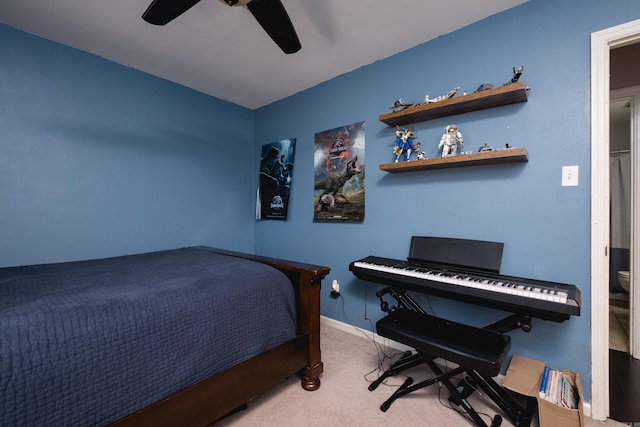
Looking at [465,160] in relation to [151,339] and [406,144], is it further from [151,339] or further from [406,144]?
[151,339]

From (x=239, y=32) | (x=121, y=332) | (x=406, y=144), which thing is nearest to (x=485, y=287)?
(x=406, y=144)

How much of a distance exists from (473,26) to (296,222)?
2214 millimetres

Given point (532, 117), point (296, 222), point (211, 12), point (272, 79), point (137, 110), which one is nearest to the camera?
point (532, 117)

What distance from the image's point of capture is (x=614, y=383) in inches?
68.2

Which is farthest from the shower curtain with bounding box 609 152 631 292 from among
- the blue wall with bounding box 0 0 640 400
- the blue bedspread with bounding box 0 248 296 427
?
the blue bedspread with bounding box 0 248 296 427

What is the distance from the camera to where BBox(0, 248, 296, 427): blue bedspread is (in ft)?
2.76

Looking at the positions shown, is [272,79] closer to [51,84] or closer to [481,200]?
[51,84]

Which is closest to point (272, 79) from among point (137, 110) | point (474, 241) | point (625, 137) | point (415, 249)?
point (137, 110)

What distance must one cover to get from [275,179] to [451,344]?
7.96 feet

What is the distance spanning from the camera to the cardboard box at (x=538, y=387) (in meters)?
1.20

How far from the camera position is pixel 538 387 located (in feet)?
4.49

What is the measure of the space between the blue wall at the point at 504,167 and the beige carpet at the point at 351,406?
0.53 meters

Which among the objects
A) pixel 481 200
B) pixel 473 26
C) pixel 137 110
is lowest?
pixel 481 200

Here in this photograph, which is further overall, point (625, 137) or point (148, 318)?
point (625, 137)
